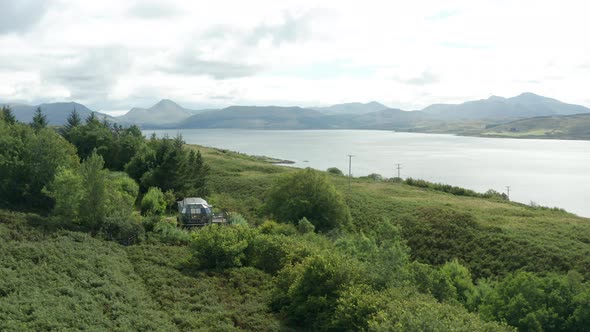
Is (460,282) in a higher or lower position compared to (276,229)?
lower

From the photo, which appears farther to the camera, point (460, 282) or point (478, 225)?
point (478, 225)

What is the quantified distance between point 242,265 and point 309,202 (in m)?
19.2

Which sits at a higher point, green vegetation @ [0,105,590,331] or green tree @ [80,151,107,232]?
green tree @ [80,151,107,232]

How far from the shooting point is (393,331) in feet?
45.2

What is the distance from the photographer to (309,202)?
1761 inches

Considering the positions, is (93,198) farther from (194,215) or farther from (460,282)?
(460,282)

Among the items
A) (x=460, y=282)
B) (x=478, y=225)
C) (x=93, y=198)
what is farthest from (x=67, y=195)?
(x=478, y=225)

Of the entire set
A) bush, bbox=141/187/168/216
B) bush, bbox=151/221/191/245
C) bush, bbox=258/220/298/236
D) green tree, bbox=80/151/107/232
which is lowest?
bush, bbox=258/220/298/236

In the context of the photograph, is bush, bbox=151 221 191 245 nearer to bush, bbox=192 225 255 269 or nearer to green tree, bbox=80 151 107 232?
green tree, bbox=80 151 107 232

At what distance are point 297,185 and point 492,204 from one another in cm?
3188

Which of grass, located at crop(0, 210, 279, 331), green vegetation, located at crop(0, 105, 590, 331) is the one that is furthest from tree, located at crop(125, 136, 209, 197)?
grass, located at crop(0, 210, 279, 331)

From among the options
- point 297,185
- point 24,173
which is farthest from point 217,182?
point 24,173

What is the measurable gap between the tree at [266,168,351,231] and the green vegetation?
0.14m

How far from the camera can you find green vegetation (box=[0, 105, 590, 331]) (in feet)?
56.0
